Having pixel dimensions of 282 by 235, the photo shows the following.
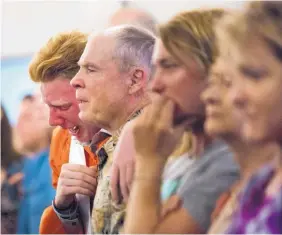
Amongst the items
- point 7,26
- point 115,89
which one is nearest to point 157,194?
point 115,89

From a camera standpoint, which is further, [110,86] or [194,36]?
[110,86]

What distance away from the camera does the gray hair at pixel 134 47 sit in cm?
184

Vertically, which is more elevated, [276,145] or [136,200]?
[276,145]

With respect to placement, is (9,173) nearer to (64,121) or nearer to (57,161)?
(57,161)

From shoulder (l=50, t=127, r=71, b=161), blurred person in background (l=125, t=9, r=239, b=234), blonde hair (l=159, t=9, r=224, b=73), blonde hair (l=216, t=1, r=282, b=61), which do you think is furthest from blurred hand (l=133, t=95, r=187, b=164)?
shoulder (l=50, t=127, r=71, b=161)

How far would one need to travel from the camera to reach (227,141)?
1.56m

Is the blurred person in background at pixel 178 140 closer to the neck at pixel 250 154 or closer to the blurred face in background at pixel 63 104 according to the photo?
the neck at pixel 250 154

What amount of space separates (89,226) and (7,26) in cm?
66

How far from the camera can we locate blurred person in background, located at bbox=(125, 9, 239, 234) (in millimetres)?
1594

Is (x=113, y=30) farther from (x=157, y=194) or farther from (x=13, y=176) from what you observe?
(x=13, y=176)

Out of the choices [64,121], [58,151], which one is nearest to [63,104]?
[64,121]

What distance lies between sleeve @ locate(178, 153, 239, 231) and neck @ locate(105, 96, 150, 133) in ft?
0.99

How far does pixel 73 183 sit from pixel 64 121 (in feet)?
0.64

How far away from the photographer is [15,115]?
7.54 ft
